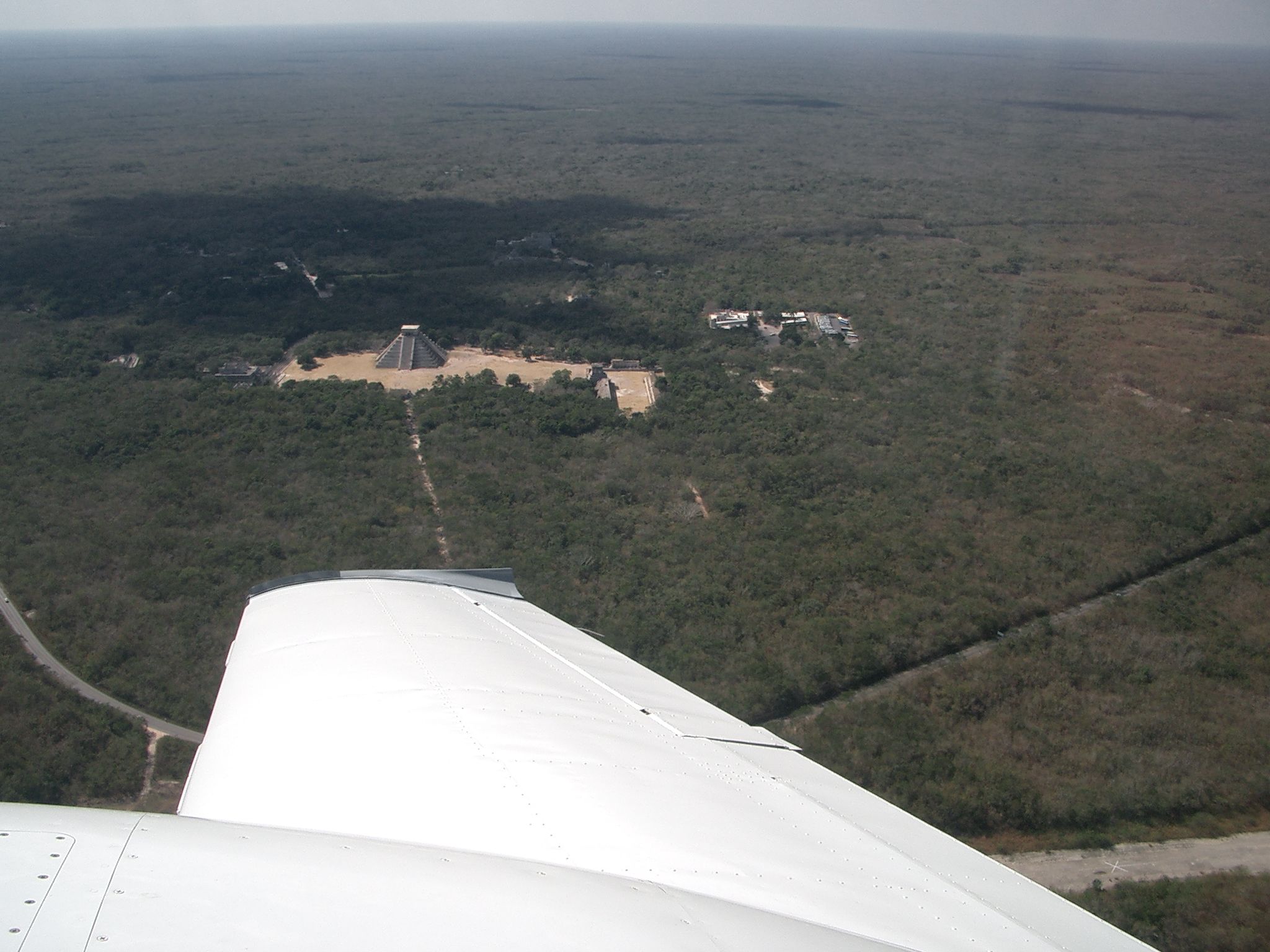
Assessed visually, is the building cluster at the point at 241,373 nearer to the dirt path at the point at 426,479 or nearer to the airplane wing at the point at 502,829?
the dirt path at the point at 426,479

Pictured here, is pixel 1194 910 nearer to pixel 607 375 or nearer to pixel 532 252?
pixel 607 375

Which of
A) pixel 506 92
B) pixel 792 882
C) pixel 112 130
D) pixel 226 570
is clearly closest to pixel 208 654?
pixel 226 570

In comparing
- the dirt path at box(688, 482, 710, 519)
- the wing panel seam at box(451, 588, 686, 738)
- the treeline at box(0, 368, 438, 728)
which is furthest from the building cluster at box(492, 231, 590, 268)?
the wing panel seam at box(451, 588, 686, 738)

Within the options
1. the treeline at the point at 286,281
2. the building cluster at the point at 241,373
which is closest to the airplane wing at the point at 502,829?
the building cluster at the point at 241,373

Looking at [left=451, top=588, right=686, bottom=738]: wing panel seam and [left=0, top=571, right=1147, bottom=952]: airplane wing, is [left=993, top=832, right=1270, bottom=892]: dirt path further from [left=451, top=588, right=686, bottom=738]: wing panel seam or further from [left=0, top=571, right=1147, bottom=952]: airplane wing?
→ [left=451, top=588, right=686, bottom=738]: wing panel seam

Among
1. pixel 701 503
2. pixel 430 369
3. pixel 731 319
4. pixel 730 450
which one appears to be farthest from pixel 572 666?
pixel 731 319

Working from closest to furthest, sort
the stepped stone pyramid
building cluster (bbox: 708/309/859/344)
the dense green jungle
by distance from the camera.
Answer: the dense green jungle → the stepped stone pyramid → building cluster (bbox: 708/309/859/344)
